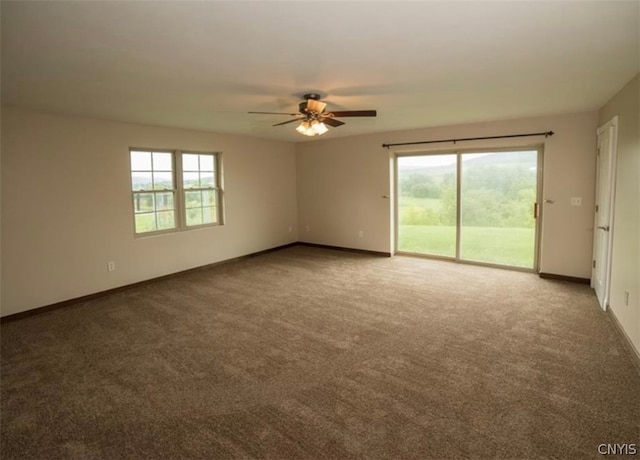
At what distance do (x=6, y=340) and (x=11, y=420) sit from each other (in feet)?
5.31

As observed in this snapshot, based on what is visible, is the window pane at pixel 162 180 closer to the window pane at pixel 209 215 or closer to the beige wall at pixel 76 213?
the beige wall at pixel 76 213

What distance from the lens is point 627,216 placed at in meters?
3.29

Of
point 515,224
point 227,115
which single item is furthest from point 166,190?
point 515,224

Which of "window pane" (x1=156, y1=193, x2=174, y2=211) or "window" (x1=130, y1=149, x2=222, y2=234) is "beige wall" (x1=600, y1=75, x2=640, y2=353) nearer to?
"window" (x1=130, y1=149, x2=222, y2=234)

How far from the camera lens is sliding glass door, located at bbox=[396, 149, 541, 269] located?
547 centimetres

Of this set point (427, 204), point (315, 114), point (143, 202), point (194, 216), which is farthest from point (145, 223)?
point (427, 204)

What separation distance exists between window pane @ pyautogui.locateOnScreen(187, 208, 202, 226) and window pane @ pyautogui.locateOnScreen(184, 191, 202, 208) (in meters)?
0.08

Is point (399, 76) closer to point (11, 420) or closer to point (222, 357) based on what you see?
point (222, 357)

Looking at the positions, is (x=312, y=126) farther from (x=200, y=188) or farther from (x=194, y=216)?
(x=194, y=216)

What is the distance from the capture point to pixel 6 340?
3473 mm

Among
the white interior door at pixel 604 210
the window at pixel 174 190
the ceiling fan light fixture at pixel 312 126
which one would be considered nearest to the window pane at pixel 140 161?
the window at pixel 174 190

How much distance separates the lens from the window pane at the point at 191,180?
5809mm

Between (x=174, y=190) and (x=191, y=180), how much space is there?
0.37 m

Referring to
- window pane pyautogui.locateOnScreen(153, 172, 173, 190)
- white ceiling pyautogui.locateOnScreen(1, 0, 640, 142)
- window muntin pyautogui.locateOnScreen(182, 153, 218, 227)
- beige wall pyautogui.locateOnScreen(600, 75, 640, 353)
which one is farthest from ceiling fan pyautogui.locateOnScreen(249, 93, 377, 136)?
window muntin pyautogui.locateOnScreen(182, 153, 218, 227)
